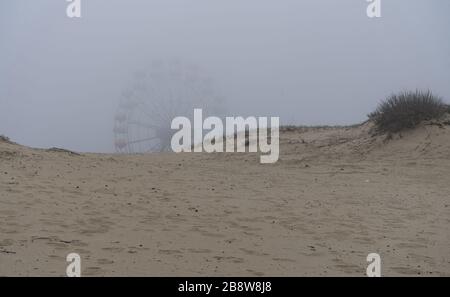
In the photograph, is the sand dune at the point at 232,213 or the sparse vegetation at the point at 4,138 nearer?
the sand dune at the point at 232,213

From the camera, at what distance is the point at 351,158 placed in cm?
1300

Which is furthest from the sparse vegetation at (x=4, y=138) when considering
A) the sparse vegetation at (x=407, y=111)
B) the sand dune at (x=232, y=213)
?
the sparse vegetation at (x=407, y=111)

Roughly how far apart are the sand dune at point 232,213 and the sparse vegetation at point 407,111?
0.34m

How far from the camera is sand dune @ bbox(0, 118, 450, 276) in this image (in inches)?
207

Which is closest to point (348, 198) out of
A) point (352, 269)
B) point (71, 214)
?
point (352, 269)

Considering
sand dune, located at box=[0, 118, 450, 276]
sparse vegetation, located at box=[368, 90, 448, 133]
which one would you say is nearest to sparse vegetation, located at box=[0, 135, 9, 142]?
sand dune, located at box=[0, 118, 450, 276]

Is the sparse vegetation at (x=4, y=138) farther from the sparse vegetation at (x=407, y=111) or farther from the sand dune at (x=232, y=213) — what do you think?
the sparse vegetation at (x=407, y=111)

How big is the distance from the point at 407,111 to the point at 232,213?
7.88 meters

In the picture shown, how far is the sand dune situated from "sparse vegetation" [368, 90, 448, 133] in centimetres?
34

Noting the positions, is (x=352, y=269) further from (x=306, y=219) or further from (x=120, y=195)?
(x=120, y=195)

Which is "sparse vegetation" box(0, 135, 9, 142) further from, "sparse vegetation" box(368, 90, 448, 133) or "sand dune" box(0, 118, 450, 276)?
"sparse vegetation" box(368, 90, 448, 133)

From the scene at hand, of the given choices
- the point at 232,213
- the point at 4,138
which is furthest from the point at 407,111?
the point at 4,138

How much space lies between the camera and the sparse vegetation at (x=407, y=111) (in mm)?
13493

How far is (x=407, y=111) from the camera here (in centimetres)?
1365
